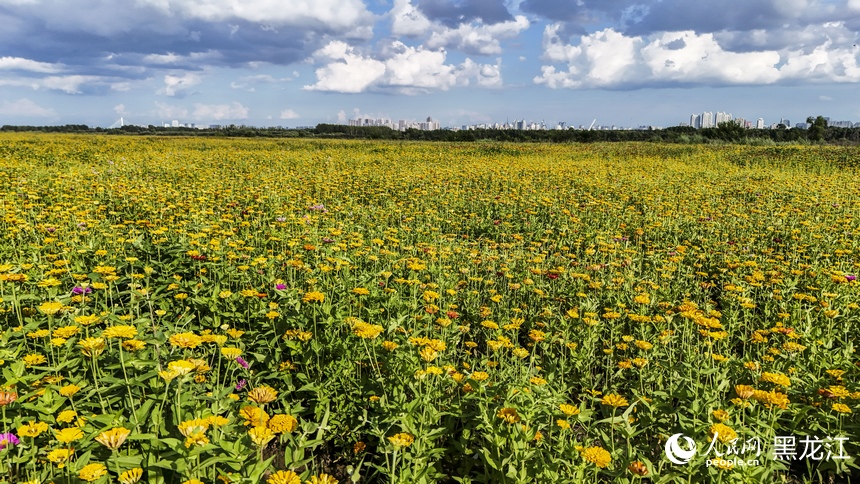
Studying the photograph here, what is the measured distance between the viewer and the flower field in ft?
6.64

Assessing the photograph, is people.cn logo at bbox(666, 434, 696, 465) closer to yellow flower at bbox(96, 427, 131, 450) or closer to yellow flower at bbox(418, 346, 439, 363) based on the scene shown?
yellow flower at bbox(418, 346, 439, 363)

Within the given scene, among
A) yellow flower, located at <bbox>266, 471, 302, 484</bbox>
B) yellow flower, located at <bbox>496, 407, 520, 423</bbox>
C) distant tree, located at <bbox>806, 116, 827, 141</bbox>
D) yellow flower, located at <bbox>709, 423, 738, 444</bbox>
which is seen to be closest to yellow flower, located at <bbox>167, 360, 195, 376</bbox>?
yellow flower, located at <bbox>266, 471, 302, 484</bbox>

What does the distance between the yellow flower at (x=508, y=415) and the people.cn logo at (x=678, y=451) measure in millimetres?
654

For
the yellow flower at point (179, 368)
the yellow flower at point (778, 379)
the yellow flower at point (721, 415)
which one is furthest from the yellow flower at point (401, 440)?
the yellow flower at point (778, 379)

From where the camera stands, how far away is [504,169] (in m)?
14.1

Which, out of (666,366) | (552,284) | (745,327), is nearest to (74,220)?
(552,284)

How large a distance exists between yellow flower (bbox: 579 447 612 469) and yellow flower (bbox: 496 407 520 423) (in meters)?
0.30

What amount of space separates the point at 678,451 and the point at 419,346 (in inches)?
54.1

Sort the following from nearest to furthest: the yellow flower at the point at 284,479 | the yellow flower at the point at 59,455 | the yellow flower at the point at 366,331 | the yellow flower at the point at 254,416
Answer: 1. the yellow flower at the point at 284,479
2. the yellow flower at the point at 59,455
3. the yellow flower at the point at 254,416
4. the yellow flower at the point at 366,331

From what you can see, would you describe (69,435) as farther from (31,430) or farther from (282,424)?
(282,424)

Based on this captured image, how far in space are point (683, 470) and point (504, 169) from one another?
1251 centimetres

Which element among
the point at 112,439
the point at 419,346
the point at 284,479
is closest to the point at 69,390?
the point at 112,439

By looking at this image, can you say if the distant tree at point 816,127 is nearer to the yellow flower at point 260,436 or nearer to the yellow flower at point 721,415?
the yellow flower at point 721,415

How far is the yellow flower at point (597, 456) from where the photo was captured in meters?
1.93
